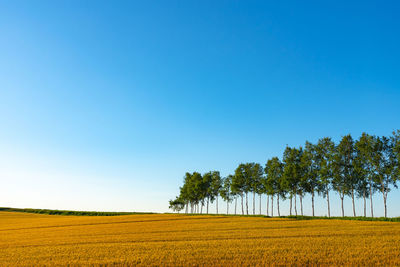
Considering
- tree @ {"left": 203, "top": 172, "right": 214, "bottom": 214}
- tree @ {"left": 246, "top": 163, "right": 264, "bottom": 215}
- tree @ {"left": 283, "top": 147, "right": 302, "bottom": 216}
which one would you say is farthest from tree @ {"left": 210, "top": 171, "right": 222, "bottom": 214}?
tree @ {"left": 283, "top": 147, "right": 302, "bottom": 216}

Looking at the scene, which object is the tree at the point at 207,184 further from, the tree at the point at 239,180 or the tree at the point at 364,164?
the tree at the point at 364,164

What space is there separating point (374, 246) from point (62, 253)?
21.7 m

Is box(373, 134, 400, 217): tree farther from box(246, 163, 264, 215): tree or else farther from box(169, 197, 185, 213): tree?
box(169, 197, 185, 213): tree

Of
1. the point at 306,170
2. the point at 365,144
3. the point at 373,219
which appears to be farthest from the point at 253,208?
the point at 373,219

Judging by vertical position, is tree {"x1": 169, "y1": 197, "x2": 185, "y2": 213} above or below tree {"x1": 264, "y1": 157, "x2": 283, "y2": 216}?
below

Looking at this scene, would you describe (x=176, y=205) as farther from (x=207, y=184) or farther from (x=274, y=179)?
(x=274, y=179)

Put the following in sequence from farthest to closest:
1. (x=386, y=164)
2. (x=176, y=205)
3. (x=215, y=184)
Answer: (x=176, y=205) → (x=215, y=184) → (x=386, y=164)

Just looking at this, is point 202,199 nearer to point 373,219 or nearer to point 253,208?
point 253,208

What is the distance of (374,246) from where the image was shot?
19.6m

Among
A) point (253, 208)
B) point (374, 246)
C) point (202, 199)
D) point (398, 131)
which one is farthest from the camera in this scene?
point (202, 199)

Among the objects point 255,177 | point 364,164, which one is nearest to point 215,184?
point 255,177

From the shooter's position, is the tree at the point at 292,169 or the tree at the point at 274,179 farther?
the tree at the point at 274,179

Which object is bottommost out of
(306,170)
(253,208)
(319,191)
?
(253,208)

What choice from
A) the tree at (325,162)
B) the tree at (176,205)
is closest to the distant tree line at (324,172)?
the tree at (325,162)
